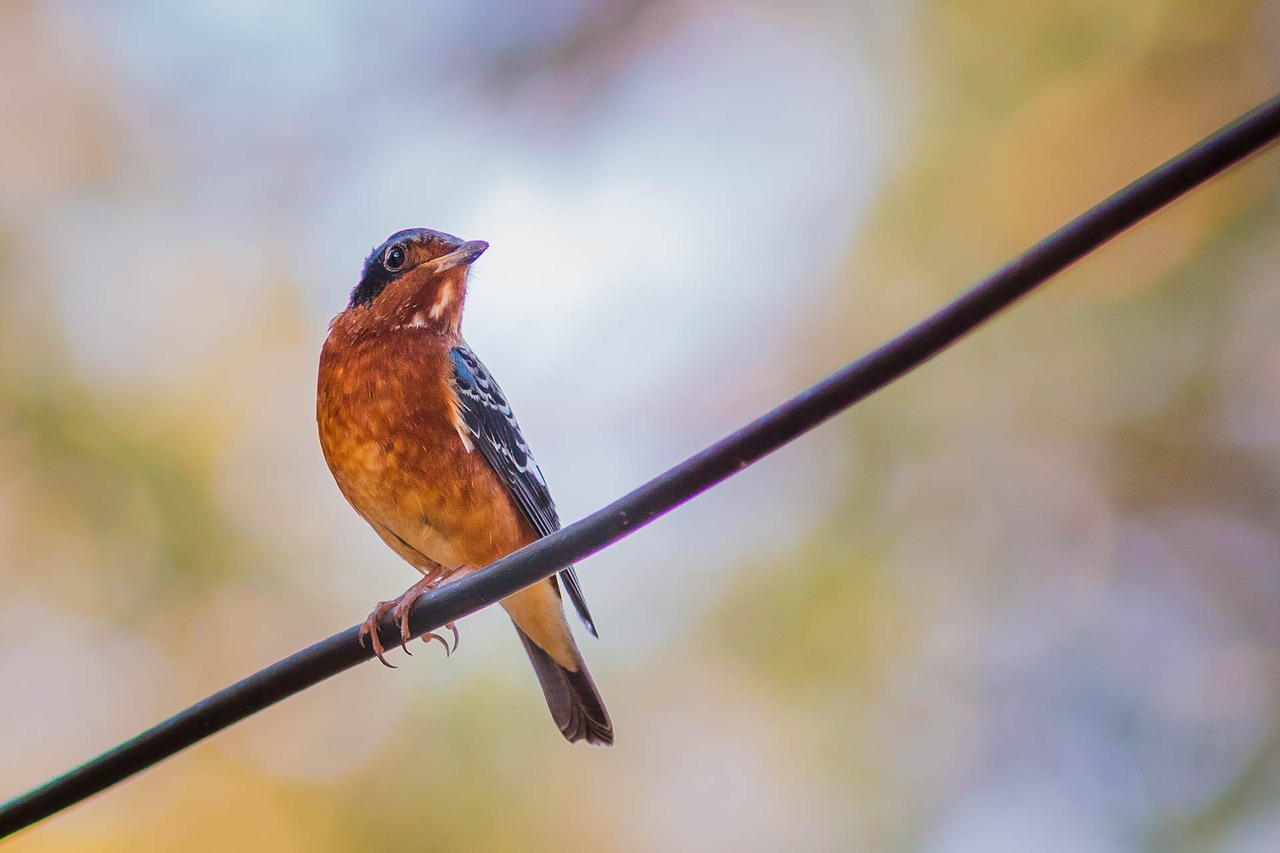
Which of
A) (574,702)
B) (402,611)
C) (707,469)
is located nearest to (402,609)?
(402,611)

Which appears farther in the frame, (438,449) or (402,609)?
(438,449)

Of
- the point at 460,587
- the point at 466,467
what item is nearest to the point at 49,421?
the point at 466,467

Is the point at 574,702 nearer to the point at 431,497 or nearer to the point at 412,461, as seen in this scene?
the point at 431,497

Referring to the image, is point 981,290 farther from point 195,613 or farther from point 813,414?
point 195,613

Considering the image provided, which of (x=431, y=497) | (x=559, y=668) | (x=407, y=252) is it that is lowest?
(x=559, y=668)

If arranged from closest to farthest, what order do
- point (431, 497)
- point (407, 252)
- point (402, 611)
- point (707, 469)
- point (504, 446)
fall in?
point (707, 469)
point (402, 611)
point (431, 497)
point (504, 446)
point (407, 252)

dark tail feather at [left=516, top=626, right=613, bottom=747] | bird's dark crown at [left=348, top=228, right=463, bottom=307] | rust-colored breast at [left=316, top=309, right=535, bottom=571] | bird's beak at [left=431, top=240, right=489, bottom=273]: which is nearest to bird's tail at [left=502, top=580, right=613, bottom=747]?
dark tail feather at [left=516, top=626, right=613, bottom=747]

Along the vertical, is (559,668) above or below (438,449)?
below
